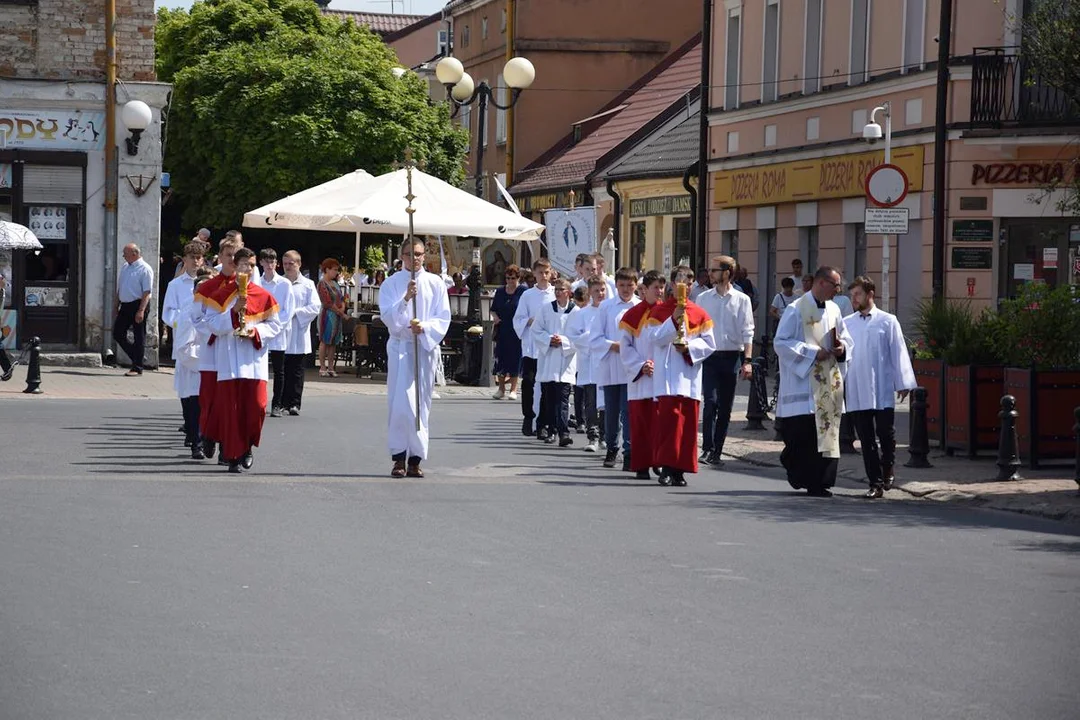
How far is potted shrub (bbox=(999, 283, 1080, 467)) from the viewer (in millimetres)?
17312

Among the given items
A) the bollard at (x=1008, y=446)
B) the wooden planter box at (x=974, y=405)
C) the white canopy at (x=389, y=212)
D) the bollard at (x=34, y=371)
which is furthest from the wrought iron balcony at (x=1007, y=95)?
the bollard at (x=34, y=371)

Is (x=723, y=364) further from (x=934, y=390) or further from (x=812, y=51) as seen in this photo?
(x=812, y=51)

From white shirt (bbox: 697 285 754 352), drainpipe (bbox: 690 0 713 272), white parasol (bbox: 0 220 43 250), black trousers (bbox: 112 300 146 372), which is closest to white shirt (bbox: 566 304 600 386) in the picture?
white shirt (bbox: 697 285 754 352)

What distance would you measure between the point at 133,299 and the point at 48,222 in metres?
2.72

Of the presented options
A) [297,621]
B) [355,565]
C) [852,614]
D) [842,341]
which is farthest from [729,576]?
[842,341]

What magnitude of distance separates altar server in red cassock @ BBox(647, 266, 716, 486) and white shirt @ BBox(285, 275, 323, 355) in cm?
718

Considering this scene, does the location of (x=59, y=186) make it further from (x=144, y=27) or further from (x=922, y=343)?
(x=922, y=343)

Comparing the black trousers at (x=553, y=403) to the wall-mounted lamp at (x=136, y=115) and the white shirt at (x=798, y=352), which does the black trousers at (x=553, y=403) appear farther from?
the wall-mounted lamp at (x=136, y=115)

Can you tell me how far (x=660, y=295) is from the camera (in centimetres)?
1681

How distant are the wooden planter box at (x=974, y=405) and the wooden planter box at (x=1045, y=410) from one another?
50 cm

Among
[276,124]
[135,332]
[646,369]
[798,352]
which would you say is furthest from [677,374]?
[276,124]

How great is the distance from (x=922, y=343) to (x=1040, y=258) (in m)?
10.5

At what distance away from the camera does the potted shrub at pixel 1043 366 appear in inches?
682

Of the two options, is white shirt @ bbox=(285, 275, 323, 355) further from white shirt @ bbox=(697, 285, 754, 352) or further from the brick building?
the brick building
